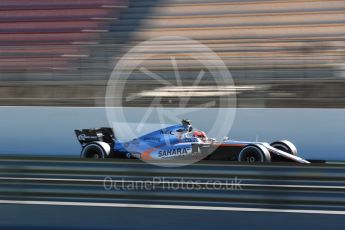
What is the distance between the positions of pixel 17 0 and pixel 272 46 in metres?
5.62

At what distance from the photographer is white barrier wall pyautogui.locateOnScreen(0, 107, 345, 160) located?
7.29 meters

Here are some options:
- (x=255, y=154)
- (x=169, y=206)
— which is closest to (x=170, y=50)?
(x=255, y=154)

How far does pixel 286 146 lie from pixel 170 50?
3712 mm

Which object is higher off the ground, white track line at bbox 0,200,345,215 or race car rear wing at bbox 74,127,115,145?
race car rear wing at bbox 74,127,115,145

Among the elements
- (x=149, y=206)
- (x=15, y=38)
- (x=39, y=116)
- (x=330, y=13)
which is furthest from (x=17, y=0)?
(x=149, y=206)

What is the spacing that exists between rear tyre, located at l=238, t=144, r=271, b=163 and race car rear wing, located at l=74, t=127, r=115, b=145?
5.10ft

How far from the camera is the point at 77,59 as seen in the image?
1046cm

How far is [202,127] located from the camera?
7.82m

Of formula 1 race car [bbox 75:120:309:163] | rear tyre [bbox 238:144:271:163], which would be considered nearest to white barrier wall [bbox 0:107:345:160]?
formula 1 race car [bbox 75:120:309:163]

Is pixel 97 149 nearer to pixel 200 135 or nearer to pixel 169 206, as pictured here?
pixel 200 135

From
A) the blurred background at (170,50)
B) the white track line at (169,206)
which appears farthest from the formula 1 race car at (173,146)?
the white track line at (169,206)

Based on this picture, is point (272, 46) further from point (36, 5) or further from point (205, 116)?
point (36, 5)

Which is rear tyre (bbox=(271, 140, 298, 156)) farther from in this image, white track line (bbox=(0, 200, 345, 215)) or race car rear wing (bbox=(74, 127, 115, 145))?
white track line (bbox=(0, 200, 345, 215))

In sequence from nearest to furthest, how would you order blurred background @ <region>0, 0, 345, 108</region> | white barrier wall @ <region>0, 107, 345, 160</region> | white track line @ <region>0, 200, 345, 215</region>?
white track line @ <region>0, 200, 345, 215</region> < white barrier wall @ <region>0, 107, 345, 160</region> < blurred background @ <region>0, 0, 345, 108</region>
